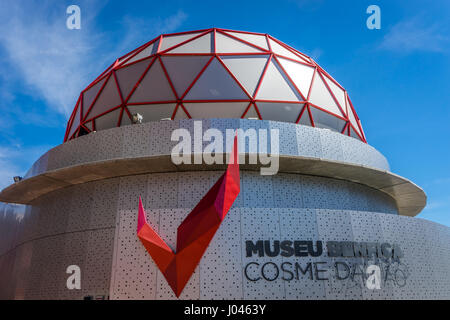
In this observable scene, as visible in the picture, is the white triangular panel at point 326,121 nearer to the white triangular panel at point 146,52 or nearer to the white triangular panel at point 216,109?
the white triangular panel at point 216,109

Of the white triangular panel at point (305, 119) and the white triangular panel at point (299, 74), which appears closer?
the white triangular panel at point (305, 119)

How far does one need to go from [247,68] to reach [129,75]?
523 cm

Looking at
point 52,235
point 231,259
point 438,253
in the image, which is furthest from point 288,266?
point 52,235

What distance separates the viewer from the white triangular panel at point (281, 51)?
13.9 meters

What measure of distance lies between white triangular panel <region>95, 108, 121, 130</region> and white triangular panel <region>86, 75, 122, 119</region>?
0.93ft

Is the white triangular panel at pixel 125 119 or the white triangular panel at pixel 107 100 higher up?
the white triangular panel at pixel 107 100

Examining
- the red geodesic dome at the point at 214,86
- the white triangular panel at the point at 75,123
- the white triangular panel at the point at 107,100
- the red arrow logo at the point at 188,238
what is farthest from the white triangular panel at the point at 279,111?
the white triangular panel at the point at 75,123

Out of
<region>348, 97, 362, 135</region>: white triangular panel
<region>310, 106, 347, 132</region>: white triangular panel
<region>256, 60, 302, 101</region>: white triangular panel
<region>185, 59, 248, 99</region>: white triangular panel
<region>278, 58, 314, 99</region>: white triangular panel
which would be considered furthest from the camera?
<region>348, 97, 362, 135</region>: white triangular panel

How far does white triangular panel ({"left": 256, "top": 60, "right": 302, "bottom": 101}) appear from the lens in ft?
39.7

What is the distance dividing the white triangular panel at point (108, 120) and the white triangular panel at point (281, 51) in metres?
7.58

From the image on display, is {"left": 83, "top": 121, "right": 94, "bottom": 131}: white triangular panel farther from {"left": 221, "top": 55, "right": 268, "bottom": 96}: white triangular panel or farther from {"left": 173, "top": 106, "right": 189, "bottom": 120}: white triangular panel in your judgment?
{"left": 221, "top": 55, "right": 268, "bottom": 96}: white triangular panel

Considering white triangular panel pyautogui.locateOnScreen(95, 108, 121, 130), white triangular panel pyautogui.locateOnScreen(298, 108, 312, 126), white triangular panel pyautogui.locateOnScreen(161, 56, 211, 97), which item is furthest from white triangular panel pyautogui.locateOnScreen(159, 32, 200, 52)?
white triangular panel pyautogui.locateOnScreen(298, 108, 312, 126)

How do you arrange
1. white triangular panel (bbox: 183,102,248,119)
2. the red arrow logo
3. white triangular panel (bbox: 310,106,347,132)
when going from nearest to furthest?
1. the red arrow logo
2. white triangular panel (bbox: 183,102,248,119)
3. white triangular panel (bbox: 310,106,347,132)

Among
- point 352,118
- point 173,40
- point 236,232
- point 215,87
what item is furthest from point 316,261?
point 173,40
